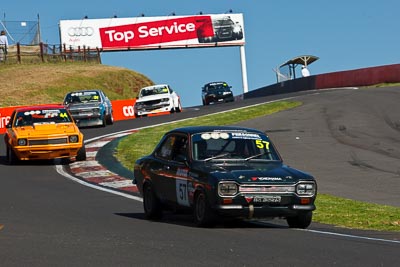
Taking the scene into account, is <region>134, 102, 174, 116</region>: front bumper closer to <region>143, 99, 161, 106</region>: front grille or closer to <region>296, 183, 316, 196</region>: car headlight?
<region>143, 99, 161, 106</region>: front grille

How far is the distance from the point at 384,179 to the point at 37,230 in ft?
29.8

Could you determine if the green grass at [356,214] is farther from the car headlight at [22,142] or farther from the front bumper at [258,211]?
the car headlight at [22,142]

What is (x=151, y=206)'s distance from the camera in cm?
1352

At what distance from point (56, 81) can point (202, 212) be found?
182ft

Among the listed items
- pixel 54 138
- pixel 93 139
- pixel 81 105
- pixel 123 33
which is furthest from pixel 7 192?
pixel 123 33

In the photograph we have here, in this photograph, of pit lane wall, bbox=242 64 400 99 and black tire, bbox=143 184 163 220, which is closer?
black tire, bbox=143 184 163 220

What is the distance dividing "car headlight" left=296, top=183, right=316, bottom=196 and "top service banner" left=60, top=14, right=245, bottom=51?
7870cm

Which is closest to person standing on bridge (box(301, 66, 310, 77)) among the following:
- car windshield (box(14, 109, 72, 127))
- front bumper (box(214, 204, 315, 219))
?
car windshield (box(14, 109, 72, 127))

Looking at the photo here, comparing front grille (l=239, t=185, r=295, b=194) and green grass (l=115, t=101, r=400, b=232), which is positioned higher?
front grille (l=239, t=185, r=295, b=194)

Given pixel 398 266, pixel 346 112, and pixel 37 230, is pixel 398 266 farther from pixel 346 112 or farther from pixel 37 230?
pixel 346 112

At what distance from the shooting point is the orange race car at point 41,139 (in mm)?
23281

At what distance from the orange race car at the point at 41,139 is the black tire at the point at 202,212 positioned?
11.5m

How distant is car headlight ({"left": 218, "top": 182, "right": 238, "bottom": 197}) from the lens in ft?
39.0

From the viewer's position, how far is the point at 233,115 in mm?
37094
